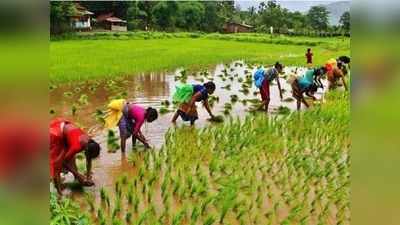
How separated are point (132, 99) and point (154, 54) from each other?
11.7 m

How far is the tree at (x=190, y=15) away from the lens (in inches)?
1210

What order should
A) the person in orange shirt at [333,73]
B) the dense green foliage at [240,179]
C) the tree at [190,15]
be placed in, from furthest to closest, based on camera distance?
the tree at [190,15]
the person in orange shirt at [333,73]
the dense green foliage at [240,179]

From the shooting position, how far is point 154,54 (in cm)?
2322

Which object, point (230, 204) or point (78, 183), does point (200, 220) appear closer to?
point (230, 204)

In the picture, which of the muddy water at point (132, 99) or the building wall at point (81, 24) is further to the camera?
the building wall at point (81, 24)

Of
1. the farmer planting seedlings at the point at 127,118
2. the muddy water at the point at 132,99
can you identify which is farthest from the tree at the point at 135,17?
the farmer planting seedlings at the point at 127,118

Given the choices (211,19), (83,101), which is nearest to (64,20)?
(83,101)

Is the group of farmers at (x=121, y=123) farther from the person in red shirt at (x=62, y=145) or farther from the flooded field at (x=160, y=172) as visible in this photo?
the flooded field at (x=160, y=172)

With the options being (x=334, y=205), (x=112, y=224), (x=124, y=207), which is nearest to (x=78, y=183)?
(x=124, y=207)

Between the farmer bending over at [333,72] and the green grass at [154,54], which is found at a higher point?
the green grass at [154,54]

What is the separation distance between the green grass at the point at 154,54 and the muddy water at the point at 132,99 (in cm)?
125

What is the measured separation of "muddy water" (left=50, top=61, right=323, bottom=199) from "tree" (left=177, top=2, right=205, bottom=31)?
13.2m
